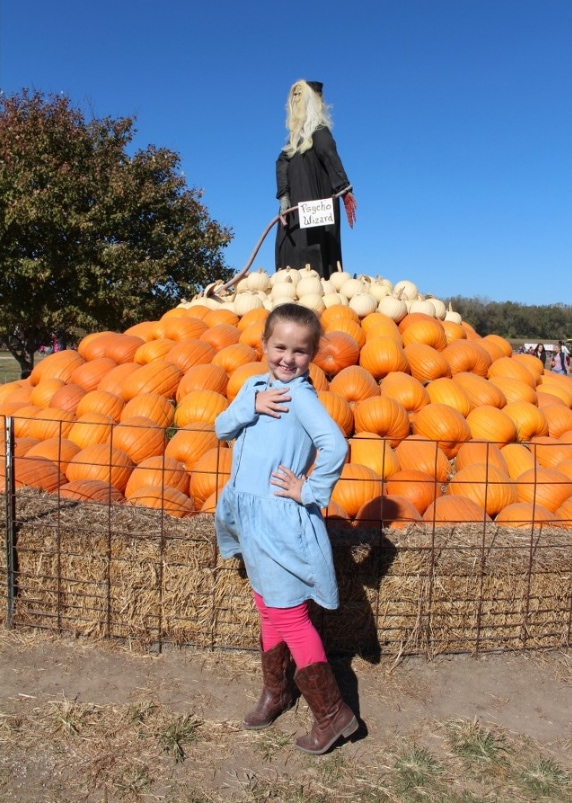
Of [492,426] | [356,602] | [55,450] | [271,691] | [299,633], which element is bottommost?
[271,691]

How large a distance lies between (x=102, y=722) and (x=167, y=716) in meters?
0.28

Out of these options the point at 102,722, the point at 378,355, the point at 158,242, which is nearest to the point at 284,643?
the point at 102,722

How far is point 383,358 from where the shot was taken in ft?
18.4

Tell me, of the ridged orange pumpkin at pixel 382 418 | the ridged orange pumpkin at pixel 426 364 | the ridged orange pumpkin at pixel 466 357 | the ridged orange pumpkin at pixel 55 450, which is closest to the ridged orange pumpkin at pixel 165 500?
the ridged orange pumpkin at pixel 55 450

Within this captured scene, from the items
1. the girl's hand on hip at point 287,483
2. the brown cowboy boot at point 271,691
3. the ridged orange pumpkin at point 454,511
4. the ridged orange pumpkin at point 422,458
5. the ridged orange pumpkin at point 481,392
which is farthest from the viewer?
the ridged orange pumpkin at point 481,392

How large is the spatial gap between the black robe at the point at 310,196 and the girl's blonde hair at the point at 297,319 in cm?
543

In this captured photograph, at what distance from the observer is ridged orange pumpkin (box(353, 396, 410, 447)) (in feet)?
16.3

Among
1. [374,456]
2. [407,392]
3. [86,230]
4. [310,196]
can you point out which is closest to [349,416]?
[374,456]

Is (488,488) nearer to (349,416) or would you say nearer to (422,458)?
(422,458)

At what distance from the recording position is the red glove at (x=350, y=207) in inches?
294

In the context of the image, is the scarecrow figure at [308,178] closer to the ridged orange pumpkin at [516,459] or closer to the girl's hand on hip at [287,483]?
the ridged orange pumpkin at [516,459]

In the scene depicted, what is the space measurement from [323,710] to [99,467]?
2.50 m

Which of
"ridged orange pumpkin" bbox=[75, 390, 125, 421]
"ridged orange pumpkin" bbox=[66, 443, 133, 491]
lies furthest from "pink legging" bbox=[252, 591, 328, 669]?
"ridged orange pumpkin" bbox=[75, 390, 125, 421]

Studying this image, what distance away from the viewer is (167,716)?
290cm
